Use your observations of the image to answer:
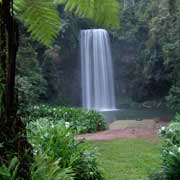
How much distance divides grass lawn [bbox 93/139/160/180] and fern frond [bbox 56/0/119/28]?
6.99ft

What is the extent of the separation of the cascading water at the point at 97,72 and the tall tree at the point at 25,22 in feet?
59.5

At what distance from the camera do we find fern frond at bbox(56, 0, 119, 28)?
166cm

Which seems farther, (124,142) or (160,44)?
(160,44)

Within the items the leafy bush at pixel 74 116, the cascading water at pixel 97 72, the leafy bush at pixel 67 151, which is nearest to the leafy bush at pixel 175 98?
the leafy bush at pixel 74 116

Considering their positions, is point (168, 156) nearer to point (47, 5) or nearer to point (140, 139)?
point (47, 5)

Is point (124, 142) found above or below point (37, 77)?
below

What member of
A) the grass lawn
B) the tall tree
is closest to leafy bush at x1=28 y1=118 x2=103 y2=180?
the grass lawn

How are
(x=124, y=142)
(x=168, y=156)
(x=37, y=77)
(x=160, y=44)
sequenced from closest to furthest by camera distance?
1. (x=168, y=156)
2. (x=124, y=142)
3. (x=37, y=77)
4. (x=160, y=44)

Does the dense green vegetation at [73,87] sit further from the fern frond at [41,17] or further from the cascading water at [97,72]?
the cascading water at [97,72]

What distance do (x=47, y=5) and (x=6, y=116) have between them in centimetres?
71

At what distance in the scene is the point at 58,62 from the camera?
68.6ft

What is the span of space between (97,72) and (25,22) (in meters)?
18.8

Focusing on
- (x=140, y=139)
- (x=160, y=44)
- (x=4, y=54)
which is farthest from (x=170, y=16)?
(x=4, y=54)

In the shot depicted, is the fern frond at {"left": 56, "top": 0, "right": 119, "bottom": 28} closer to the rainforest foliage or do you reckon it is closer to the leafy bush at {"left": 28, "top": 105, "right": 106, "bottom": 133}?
the leafy bush at {"left": 28, "top": 105, "right": 106, "bottom": 133}
